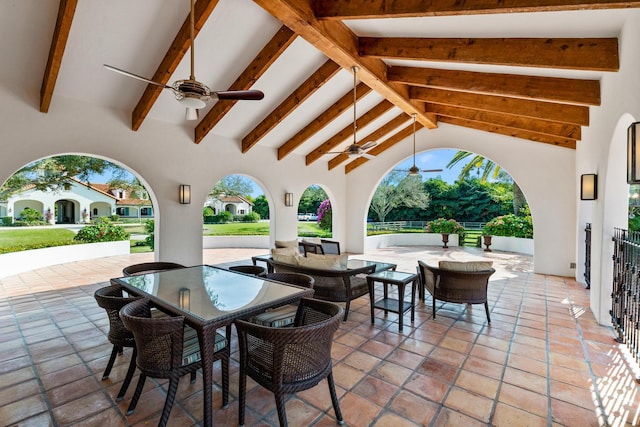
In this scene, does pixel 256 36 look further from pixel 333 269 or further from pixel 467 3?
pixel 333 269

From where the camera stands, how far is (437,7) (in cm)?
282

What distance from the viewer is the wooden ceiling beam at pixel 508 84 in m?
4.00

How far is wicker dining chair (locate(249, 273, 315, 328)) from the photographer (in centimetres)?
287

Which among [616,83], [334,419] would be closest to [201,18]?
[334,419]

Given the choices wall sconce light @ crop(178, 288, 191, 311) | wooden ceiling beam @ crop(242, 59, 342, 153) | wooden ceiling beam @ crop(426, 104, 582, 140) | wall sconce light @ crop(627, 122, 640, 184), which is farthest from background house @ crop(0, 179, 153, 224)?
wall sconce light @ crop(627, 122, 640, 184)

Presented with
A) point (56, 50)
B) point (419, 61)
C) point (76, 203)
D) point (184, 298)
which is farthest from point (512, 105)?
point (76, 203)

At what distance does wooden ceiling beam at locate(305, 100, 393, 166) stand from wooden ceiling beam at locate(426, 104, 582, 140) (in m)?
1.19

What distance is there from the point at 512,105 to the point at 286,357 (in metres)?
5.88

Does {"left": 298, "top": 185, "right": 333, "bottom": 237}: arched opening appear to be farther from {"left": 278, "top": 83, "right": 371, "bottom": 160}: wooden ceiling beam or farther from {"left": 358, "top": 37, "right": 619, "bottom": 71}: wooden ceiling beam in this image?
{"left": 358, "top": 37, "right": 619, "bottom": 71}: wooden ceiling beam

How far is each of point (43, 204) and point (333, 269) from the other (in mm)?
16838

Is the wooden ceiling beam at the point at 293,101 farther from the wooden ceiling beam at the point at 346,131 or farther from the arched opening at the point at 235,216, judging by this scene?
the arched opening at the point at 235,216

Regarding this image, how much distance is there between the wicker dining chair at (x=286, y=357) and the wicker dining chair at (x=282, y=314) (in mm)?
660

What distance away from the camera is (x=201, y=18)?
→ 341 cm

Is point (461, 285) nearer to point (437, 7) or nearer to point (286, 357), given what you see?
point (286, 357)
